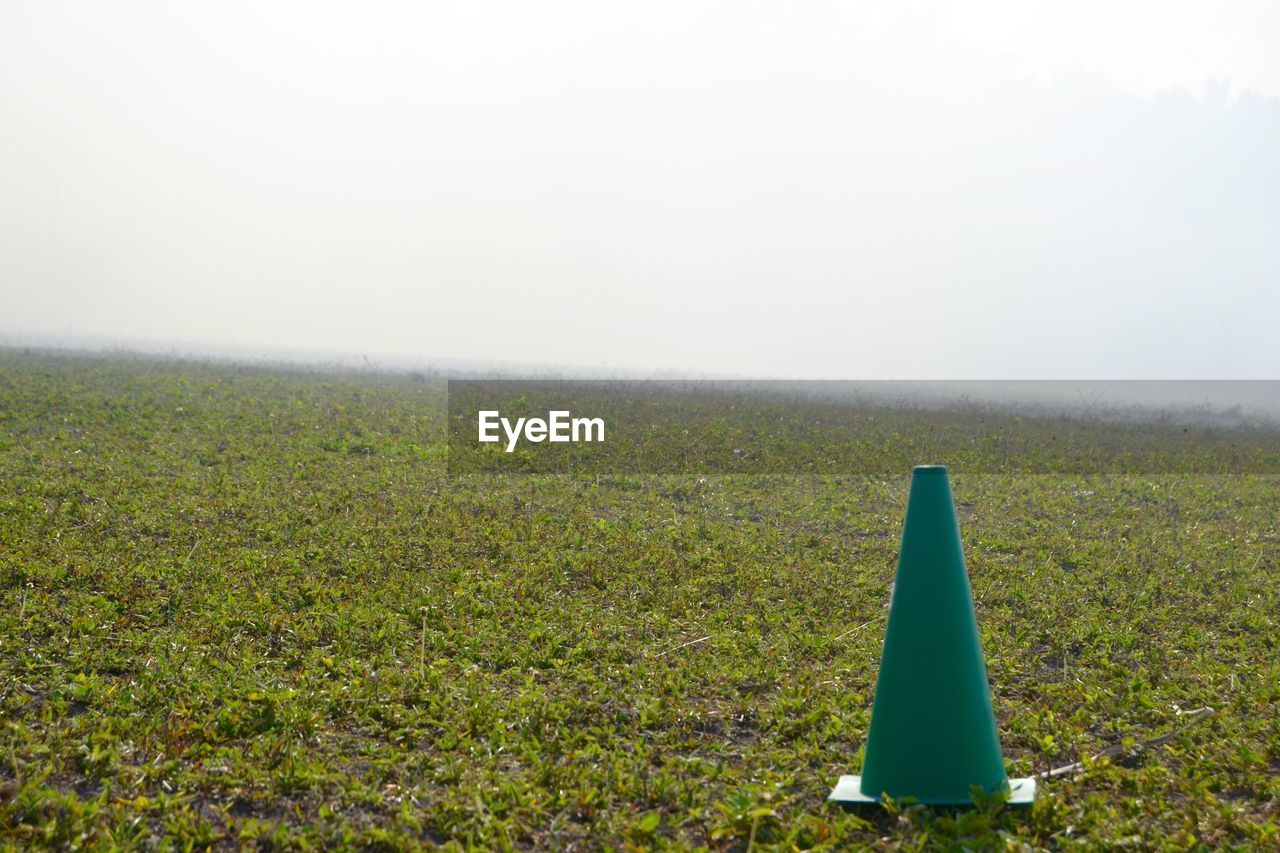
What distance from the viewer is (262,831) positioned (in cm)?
379

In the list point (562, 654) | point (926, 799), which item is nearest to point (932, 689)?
point (926, 799)

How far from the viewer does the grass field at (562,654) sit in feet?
13.0

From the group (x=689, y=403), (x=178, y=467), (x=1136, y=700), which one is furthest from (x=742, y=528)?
(x=689, y=403)

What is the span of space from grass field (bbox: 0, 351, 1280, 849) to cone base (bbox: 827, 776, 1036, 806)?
0.18ft

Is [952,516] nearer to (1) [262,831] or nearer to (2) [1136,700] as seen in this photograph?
(2) [1136,700]

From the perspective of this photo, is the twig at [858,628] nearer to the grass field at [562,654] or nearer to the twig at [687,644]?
the grass field at [562,654]

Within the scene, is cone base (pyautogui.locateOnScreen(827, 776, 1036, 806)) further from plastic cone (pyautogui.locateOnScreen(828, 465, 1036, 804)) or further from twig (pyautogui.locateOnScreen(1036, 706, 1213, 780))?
twig (pyautogui.locateOnScreen(1036, 706, 1213, 780))

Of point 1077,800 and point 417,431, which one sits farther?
point 417,431

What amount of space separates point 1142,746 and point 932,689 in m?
1.58

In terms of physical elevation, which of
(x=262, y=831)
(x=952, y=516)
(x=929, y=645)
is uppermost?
(x=952, y=516)

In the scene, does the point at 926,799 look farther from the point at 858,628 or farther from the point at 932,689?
the point at 858,628

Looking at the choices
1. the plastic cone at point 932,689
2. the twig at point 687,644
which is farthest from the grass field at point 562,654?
the plastic cone at point 932,689

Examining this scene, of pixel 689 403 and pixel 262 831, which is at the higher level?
pixel 689 403

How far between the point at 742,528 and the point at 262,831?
633 centimetres
